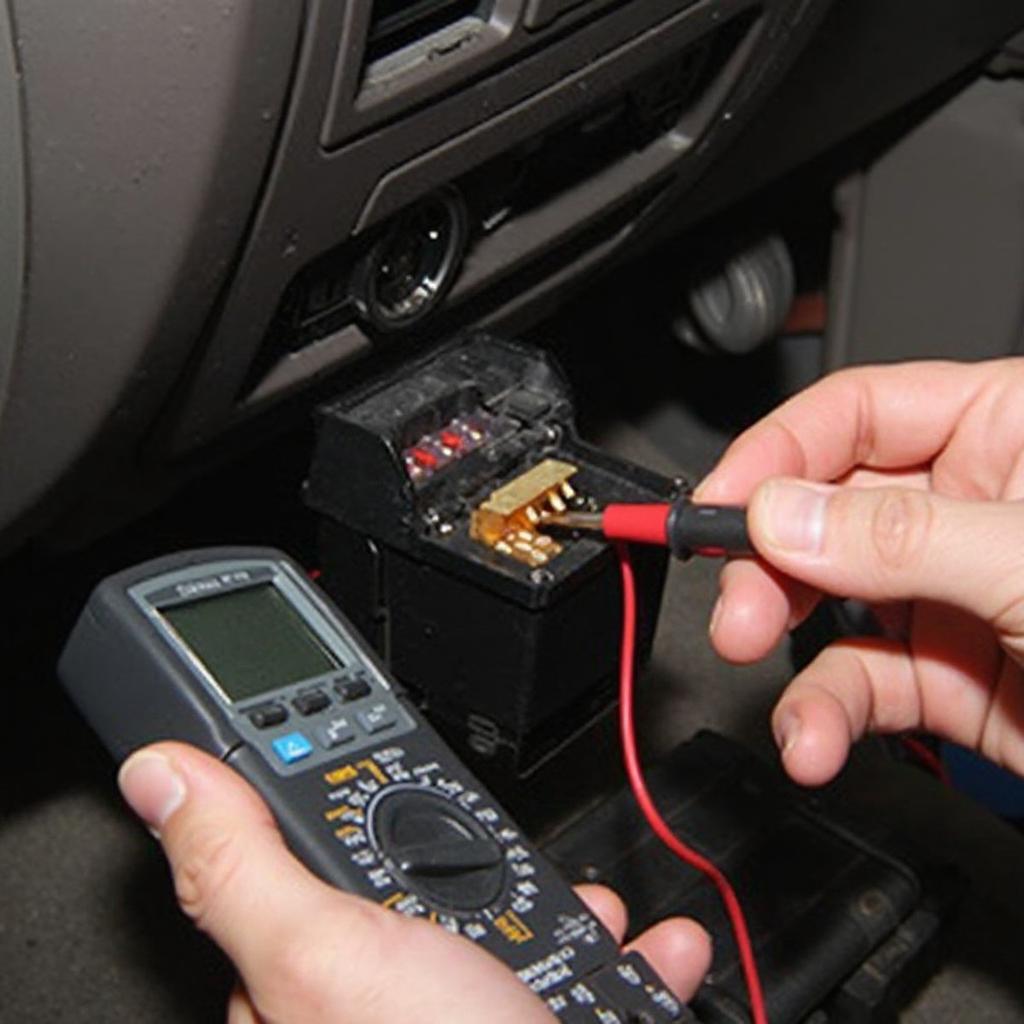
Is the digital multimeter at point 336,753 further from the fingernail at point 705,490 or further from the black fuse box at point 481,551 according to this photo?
the fingernail at point 705,490

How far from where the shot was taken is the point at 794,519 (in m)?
0.67

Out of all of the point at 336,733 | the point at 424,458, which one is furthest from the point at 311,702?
the point at 424,458

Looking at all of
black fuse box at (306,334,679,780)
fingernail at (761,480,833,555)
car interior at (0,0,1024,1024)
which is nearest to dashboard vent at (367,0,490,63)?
car interior at (0,0,1024,1024)

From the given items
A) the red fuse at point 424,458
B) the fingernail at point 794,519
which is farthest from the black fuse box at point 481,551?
the fingernail at point 794,519

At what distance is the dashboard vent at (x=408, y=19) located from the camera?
75cm

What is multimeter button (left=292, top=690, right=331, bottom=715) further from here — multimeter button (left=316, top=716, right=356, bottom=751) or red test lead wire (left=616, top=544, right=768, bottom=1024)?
red test lead wire (left=616, top=544, right=768, bottom=1024)

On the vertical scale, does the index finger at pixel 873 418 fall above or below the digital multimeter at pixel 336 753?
above

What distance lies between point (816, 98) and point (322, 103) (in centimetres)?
53

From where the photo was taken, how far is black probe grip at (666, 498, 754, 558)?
0.70 m

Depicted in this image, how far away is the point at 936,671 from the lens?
867 mm

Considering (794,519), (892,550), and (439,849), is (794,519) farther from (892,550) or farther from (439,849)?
(439,849)

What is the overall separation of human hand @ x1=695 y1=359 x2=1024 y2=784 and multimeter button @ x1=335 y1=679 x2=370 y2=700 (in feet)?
0.48

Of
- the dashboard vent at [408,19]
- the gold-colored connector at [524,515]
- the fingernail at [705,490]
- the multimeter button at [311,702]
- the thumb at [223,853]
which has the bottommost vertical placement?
the multimeter button at [311,702]

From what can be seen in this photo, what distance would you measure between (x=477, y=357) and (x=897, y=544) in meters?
0.27
